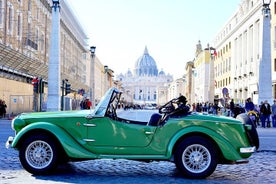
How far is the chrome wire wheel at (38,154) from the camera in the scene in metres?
7.59

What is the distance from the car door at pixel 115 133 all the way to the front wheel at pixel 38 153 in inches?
26.6

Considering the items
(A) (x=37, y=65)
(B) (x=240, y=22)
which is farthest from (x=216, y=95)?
(A) (x=37, y=65)

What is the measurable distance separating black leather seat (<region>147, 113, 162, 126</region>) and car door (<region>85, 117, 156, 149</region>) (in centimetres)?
14

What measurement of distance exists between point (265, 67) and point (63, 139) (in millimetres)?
21548

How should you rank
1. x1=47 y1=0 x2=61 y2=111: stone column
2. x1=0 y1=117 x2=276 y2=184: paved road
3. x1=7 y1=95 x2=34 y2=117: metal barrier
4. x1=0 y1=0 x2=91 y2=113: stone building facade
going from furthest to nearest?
x1=7 y1=95 x2=34 y2=117: metal barrier, x1=0 y1=0 x2=91 y2=113: stone building facade, x1=47 y1=0 x2=61 y2=111: stone column, x1=0 y1=117 x2=276 y2=184: paved road

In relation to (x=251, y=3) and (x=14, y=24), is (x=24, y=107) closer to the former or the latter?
(x=14, y=24)

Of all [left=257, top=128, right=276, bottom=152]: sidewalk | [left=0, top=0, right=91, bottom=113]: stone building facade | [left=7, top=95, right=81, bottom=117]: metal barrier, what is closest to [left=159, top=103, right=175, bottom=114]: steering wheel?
[left=257, top=128, right=276, bottom=152]: sidewalk

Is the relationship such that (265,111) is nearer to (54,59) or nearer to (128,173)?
(54,59)

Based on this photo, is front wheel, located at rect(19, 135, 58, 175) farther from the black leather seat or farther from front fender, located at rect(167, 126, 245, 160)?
front fender, located at rect(167, 126, 245, 160)

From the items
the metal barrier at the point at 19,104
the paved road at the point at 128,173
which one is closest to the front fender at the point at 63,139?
the paved road at the point at 128,173

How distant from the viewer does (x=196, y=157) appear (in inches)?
294

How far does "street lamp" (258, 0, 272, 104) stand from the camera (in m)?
26.7

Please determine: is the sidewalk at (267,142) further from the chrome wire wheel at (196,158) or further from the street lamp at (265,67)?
the street lamp at (265,67)

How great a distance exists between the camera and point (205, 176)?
7.42m
